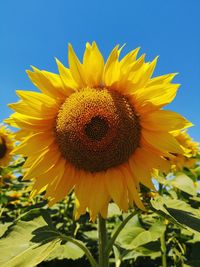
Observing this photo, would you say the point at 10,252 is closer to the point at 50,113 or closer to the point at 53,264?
the point at 50,113

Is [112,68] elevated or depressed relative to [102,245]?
elevated

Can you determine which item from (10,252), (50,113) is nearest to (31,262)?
(10,252)

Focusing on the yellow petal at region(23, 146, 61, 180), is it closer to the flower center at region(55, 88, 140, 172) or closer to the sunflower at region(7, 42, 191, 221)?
the sunflower at region(7, 42, 191, 221)

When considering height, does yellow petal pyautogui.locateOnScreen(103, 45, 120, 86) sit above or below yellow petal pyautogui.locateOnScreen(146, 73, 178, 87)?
above

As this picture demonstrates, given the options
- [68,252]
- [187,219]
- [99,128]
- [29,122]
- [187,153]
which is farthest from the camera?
[187,153]

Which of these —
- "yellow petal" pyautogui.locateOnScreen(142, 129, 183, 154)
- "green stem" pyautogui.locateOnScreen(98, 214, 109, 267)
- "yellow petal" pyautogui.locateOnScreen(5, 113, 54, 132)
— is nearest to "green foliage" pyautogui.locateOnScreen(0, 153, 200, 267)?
"green stem" pyautogui.locateOnScreen(98, 214, 109, 267)

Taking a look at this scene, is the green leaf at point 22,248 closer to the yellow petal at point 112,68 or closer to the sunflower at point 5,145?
the yellow petal at point 112,68

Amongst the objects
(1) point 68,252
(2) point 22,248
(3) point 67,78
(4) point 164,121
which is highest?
(3) point 67,78

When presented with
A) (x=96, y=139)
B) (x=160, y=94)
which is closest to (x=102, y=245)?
(x=96, y=139)

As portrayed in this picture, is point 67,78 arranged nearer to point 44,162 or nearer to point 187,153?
point 44,162
